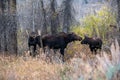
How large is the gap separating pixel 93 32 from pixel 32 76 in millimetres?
25117

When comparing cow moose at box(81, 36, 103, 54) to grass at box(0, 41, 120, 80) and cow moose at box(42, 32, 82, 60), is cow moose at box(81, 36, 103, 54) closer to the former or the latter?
cow moose at box(42, 32, 82, 60)

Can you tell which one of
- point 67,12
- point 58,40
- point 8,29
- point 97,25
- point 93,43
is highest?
point 67,12

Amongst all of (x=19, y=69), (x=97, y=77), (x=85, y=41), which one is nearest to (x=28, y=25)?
(x=85, y=41)

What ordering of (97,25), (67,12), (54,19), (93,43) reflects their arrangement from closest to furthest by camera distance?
(93,43) < (67,12) < (54,19) < (97,25)

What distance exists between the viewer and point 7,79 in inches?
360

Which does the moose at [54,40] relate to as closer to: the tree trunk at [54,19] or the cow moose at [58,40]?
the cow moose at [58,40]

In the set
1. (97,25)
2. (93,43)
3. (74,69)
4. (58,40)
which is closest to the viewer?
(74,69)

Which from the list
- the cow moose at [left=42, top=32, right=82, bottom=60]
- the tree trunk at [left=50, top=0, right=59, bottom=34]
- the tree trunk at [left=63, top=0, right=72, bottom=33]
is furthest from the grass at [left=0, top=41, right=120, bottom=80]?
the tree trunk at [left=50, top=0, right=59, bottom=34]

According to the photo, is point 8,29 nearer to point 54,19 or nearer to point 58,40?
point 58,40

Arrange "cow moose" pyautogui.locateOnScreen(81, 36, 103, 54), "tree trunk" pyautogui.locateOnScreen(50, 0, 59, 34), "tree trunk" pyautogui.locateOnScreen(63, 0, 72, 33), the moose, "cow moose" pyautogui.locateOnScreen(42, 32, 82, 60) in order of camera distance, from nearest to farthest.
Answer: the moose, "cow moose" pyautogui.locateOnScreen(42, 32, 82, 60), "cow moose" pyautogui.locateOnScreen(81, 36, 103, 54), "tree trunk" pyautogui.locateOnScreen(63, 0, 72, 33), "tree trunk" pyautogui.locateOnScreen(50, 0, 59, 34)

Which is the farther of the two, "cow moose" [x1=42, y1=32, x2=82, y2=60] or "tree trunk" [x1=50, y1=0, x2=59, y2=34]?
"tree trunk" [x1=50, y1=0, x2=59, y2=34]

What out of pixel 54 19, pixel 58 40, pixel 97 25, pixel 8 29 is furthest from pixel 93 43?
pixel 97 25

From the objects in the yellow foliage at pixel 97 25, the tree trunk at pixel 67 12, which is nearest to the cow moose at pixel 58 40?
the tree trunk at pixel 67 12

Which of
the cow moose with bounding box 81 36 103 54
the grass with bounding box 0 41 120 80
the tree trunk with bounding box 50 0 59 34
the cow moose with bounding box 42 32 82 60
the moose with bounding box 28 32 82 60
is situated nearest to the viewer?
the grass with bounding box 0 41 120 80
